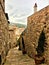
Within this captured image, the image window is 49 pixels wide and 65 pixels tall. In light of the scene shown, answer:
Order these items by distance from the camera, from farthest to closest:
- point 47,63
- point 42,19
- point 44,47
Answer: point 42,19
point 44,47
point 47,63

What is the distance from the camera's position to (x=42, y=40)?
27.7ft

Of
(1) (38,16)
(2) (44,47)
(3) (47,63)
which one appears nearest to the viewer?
(3) (47,63)

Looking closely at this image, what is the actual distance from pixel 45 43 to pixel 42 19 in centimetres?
149

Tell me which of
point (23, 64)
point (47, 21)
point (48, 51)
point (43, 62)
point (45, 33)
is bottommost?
point (23, 64)

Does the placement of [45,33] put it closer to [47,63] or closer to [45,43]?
[45,43]

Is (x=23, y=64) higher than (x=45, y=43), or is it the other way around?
(x=45, y=43)

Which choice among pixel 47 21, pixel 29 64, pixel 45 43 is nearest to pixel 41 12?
pixel 47 21

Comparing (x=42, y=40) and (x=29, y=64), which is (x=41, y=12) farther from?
(x=29, y=64)

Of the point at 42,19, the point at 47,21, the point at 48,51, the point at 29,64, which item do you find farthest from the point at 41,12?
the point at 29,64

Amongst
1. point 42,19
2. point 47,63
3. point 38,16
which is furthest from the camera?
point 38,16

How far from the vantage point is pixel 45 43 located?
8.05 meters

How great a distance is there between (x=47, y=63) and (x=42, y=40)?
1.38 metres

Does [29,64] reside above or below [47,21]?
below

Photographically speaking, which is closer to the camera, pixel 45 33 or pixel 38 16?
pixel 45 33
